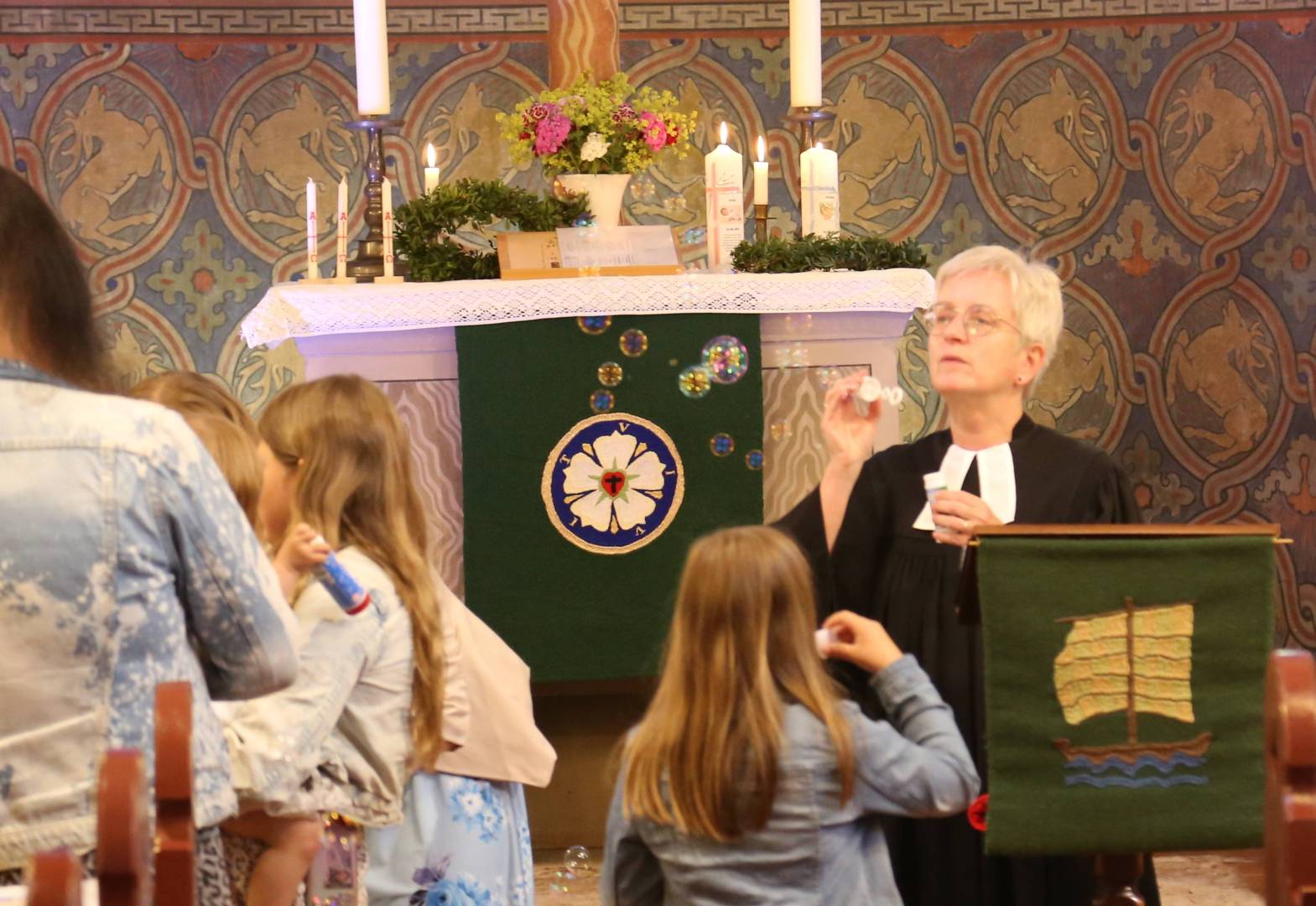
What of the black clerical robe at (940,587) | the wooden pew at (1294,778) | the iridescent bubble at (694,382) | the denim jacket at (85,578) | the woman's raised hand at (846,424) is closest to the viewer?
the wooden pew at (1294,778)

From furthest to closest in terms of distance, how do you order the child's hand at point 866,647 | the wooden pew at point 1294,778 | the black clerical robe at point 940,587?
the black clerical robe at point 940,587, the child's hand at point 866,647, the wooden pew at point 1294,778

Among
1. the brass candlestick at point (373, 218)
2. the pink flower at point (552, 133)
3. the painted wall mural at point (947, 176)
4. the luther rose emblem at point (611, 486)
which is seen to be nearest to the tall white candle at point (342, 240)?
the brass candlestick at point (373, 218)

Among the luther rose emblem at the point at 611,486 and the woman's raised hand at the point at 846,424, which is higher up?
the woman's raised hand at the point at 846,424

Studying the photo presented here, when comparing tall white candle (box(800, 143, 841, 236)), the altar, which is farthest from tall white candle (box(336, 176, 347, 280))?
tall white candle (box(800, 143, 841, 236))

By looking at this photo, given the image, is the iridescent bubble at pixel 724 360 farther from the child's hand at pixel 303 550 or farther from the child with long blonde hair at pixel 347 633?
the child's hand at pixel 303 550

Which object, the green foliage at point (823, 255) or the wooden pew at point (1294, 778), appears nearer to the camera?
the wooden pew at point (1294, 778)

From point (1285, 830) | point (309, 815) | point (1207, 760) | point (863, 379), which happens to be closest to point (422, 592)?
point (309, 815)

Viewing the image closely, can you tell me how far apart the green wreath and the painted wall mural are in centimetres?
155

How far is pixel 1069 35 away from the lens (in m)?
6.06

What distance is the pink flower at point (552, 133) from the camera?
4.51 meters

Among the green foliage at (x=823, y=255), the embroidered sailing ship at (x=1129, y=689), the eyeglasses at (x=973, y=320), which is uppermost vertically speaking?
the green foliage at (x=823, y=255)

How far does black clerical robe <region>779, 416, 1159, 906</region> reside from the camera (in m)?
2.85

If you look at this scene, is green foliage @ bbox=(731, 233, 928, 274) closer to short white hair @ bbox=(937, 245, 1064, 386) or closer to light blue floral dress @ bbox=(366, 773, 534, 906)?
short white hair @ bbox=(937, 245, 1064, 386)

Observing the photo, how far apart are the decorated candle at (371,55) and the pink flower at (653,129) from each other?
2.19ft
